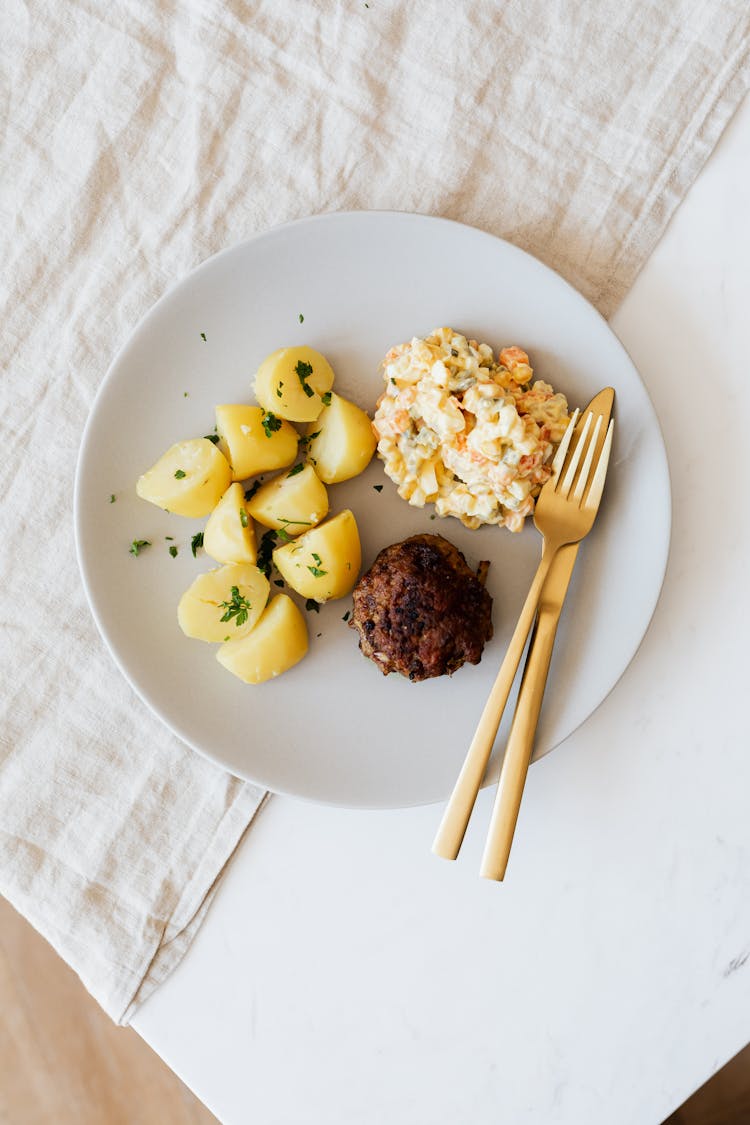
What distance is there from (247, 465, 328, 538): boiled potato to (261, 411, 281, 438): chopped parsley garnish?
11cm

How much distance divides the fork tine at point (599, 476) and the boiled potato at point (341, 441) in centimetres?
53

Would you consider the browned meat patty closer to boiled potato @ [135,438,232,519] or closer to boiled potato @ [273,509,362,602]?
boiled potato @ [273,509,362,602]

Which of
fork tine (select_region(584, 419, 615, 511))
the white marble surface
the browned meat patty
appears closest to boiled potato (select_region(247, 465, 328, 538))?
the browned meat patty

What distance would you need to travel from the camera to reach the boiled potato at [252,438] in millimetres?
2199

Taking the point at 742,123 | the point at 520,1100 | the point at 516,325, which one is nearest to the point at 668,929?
the point at 520,1100

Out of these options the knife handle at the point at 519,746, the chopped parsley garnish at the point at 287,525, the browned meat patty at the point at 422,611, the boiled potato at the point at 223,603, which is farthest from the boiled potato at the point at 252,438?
the knife handle at the point at 519,746

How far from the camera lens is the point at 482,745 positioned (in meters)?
2.14

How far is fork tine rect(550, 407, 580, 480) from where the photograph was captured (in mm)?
2131

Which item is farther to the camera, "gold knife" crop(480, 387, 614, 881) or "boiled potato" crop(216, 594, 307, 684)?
"boiled potato" crop(216, 594, 307, 684)

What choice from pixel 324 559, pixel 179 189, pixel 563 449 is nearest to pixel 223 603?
pixel 324 559

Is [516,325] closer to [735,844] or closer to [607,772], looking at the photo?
[607,772]

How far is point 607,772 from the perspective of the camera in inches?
92.3

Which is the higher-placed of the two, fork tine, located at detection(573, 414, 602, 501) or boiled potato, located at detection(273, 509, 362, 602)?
fork tine, located at detection(573, 414, 602, 501)

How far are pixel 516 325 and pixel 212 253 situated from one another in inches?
32.6
